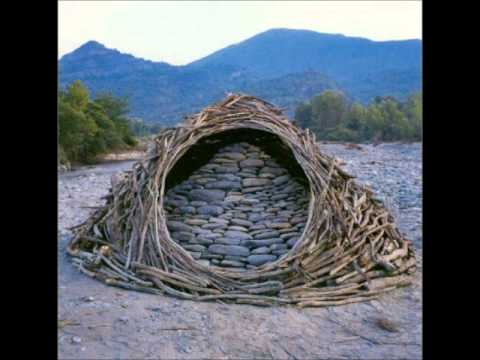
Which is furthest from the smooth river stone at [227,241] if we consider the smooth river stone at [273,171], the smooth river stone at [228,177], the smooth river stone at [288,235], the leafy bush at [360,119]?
the leafy bush at [360,119]

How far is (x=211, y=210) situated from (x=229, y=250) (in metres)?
0.46

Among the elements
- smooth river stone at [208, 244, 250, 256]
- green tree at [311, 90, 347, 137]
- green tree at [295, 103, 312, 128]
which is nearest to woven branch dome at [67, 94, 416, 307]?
smooth river stone at [208, 244, 250, 256]

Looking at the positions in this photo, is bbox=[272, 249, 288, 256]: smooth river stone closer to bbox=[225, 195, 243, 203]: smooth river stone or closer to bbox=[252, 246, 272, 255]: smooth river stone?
bbox=[252, 246, 272, 255]: smooth river stone

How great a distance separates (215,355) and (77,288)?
1370mm

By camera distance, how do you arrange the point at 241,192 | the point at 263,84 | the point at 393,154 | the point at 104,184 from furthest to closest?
the point at 263,84 → the point at 393,154 → the point at 104,184 → the point at 241,192

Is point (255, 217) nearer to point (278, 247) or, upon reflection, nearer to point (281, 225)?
point (281, 225)

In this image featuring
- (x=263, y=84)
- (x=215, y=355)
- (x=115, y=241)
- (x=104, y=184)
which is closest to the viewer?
(x=215, y=355)

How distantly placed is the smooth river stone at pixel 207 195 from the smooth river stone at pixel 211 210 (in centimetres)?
8

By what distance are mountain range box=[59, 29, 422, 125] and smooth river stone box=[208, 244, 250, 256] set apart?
20316mm

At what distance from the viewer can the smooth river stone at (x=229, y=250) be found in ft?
13.3
